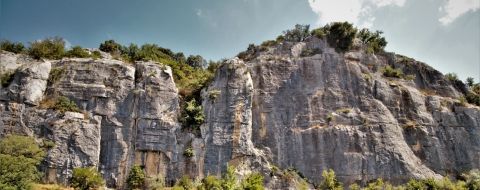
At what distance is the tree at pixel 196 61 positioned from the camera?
49.4 m

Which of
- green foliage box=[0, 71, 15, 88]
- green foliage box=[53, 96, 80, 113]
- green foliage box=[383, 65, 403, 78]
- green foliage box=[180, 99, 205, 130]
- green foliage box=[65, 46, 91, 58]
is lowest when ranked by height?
green foliage box=[180, 99, 205, 130]

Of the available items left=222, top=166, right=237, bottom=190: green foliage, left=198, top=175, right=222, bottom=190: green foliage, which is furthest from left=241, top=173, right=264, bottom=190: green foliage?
left=198, top=175, right=222, bottom=190: green foliage

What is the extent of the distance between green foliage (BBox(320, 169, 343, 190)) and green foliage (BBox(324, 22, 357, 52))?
13226 millimetres

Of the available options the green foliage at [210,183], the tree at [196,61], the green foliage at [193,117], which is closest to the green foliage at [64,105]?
the green foliage at [193,117]

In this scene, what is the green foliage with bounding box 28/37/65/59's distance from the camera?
3238cm

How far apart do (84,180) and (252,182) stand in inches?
432

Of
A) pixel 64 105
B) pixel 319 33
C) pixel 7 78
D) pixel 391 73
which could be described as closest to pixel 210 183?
pixel 64 105

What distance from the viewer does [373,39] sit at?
137 feet

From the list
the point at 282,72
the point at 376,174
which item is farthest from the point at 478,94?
the point at 282,72

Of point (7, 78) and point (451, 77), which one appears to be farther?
point (451, 77)

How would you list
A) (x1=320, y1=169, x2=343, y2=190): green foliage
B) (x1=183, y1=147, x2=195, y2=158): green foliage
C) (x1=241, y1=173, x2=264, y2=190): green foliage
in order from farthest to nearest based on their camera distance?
(x1=183, y1=147, x2=195, y2=158): green foliage → (x1=320, y1=169, x2=343, y2=190): green foliage → (x1=241, y1=173, x2=264, y2=190): green foliage

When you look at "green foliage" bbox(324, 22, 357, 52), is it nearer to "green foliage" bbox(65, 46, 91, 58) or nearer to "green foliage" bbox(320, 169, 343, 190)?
"green foliage" bbox(320, 169, 343, 190)

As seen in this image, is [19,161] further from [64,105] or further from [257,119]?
[257,119]

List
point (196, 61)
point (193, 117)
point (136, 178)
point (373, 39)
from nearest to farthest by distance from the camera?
point (136, 178)
point (193, 117)
point (373, 39)
point (196, 61)
